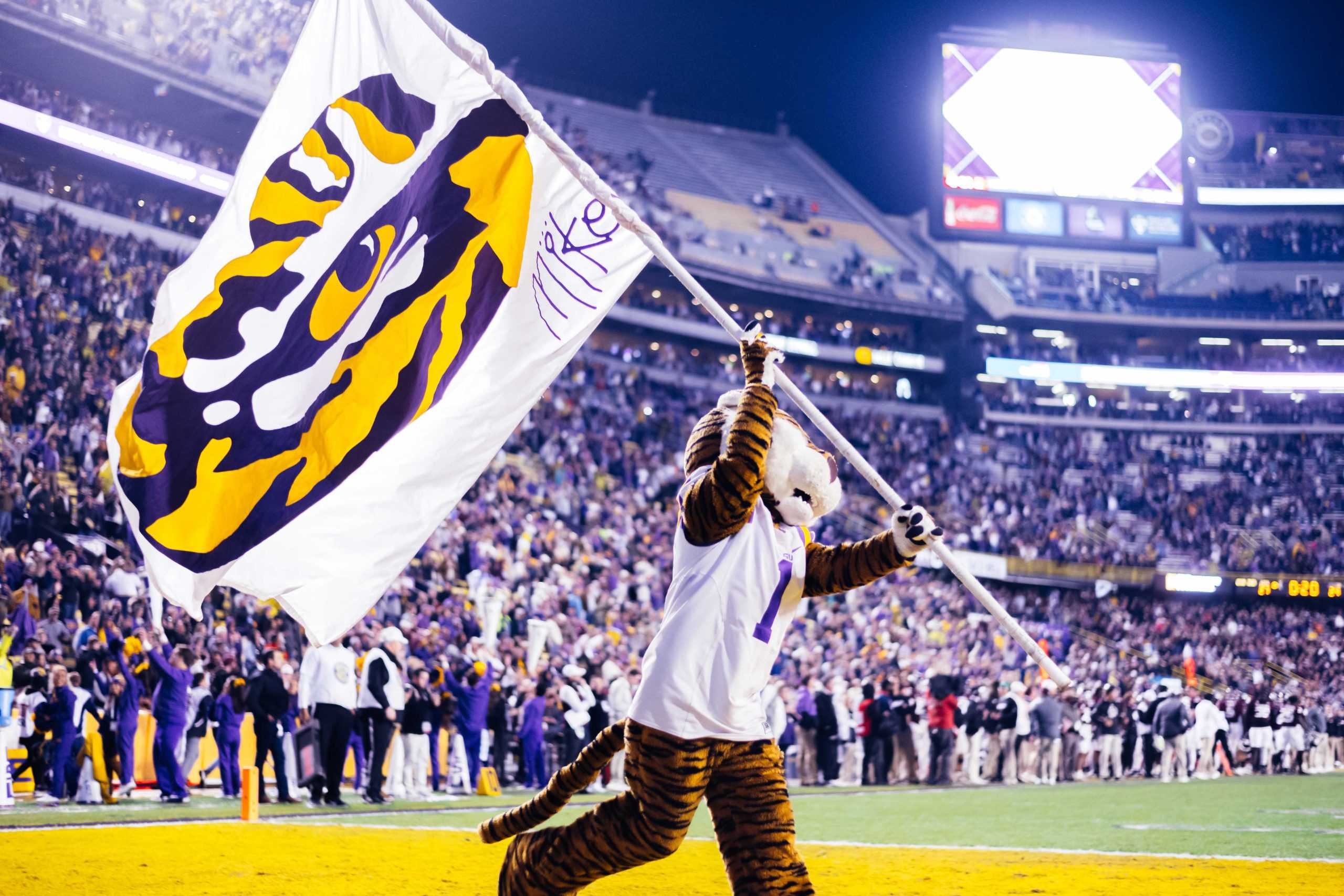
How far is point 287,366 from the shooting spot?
527 cm

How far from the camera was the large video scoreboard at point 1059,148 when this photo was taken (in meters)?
36.1

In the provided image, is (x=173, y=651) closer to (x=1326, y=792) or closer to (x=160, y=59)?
(x=1326, y=792)

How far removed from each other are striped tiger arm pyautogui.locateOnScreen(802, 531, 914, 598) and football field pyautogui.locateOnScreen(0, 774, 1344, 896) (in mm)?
2799

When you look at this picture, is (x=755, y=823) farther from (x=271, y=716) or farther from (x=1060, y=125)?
(x=1060, y=125)

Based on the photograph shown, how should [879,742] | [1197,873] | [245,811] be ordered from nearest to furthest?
[1197,873]
[245,811]
[879,742]

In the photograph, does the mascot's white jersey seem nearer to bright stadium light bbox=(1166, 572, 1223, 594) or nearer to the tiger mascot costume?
the tiger mascot costume

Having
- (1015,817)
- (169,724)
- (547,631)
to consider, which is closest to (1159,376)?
(547,631)

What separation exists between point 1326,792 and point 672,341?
91.9 ft

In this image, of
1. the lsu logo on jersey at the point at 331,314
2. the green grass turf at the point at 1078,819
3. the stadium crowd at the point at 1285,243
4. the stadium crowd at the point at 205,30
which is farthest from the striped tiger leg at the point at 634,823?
the stadium crowd at the point at 1285,243

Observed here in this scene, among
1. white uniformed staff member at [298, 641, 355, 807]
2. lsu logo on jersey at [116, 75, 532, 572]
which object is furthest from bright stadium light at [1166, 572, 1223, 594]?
lsu logo on jersey at [116, 75, 532, 572]

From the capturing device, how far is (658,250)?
4.57m

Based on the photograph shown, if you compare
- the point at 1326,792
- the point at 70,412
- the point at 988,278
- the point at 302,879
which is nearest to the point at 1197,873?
the point at 302,879

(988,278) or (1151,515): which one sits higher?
(988,278)
